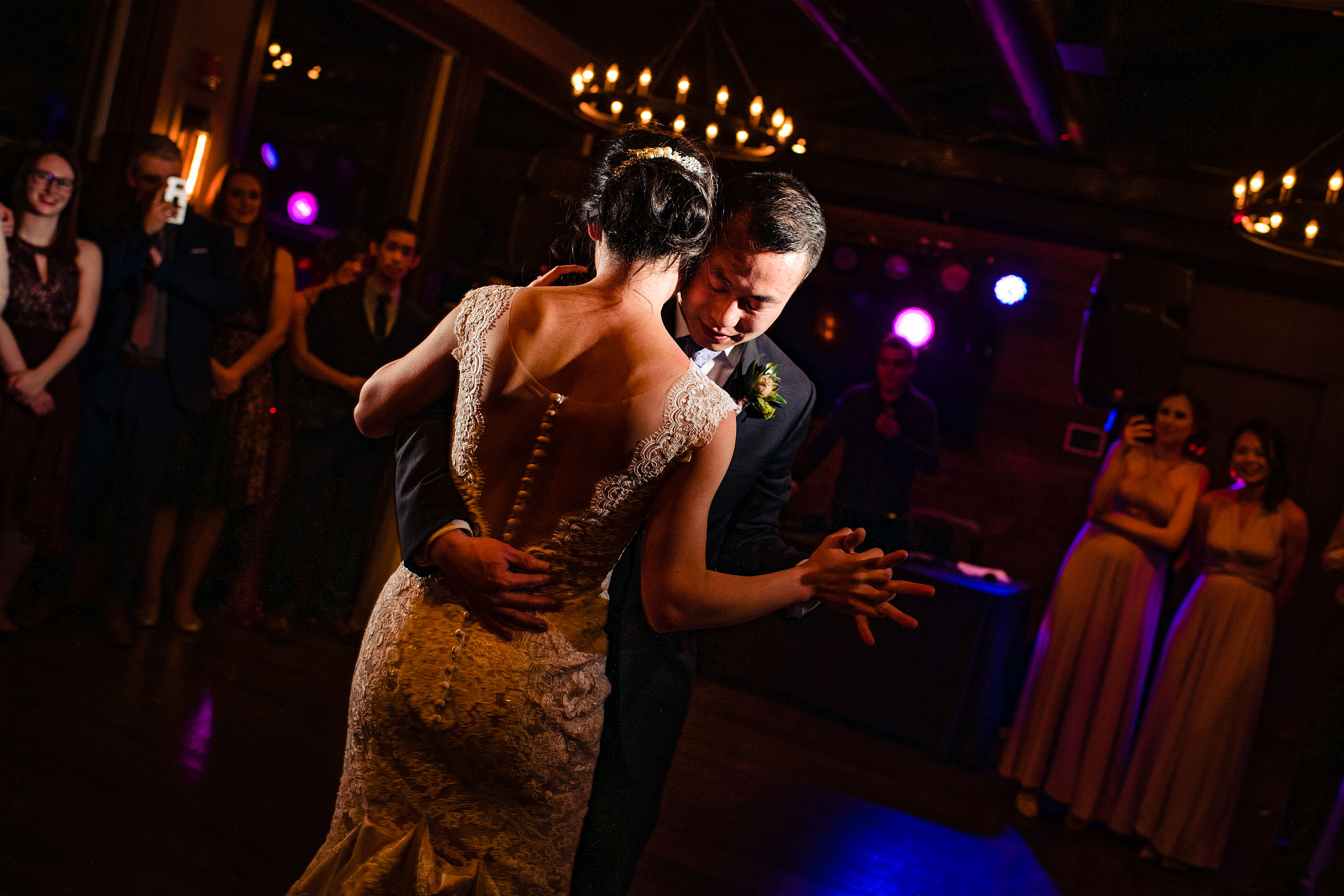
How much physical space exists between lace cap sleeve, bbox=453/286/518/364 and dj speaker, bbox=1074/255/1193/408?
4.39 m

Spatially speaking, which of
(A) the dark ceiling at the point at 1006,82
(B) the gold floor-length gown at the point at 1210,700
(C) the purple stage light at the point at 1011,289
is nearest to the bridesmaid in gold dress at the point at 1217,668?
(B) the gold floor-length gown at the point at 1210,700

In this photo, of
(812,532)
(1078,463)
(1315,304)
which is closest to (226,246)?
(812,532)

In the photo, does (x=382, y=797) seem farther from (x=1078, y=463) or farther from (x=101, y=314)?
(x=1078, y=463)

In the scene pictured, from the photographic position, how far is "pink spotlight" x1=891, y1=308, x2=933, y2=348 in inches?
294

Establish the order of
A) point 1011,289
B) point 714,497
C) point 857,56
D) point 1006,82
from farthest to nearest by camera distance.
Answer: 1. point 1011,289
2. point 857,56
3. point 1006,82
4. point 714,497

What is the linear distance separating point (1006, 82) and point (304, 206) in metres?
5.20

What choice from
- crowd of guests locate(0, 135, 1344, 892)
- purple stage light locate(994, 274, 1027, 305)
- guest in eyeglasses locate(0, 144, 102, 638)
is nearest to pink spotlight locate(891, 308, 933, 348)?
purple stage light locate(994, 274, 1027, 305)

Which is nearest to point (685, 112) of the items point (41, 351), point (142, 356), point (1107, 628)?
point (142, 356)

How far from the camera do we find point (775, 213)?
5.68ft

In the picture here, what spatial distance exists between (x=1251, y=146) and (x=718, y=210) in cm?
647

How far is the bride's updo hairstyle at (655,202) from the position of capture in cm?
144

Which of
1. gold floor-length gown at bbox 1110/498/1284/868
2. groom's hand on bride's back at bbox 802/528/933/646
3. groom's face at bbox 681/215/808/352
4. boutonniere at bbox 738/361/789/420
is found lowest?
gold floor-length gown at bbox 1110/498/1284/868

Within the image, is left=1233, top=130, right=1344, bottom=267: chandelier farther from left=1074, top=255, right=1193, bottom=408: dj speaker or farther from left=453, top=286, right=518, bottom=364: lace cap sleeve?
left=453, top=286, right=518, bottom=364: lace cap sleeve

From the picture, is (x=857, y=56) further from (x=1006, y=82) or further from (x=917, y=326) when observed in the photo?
(x=917, y=326)
